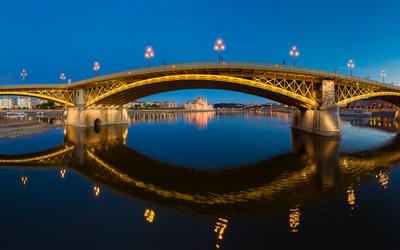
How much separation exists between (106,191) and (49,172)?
8.07 m

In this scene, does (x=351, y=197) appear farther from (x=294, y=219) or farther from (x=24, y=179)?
(x=24, y=179)

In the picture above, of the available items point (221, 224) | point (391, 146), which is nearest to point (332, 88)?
point (391, 146)

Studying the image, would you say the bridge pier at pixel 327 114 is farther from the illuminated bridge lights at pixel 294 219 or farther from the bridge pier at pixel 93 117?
the bridge pier at pixel 93 117

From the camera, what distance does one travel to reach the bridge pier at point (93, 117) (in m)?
54.8

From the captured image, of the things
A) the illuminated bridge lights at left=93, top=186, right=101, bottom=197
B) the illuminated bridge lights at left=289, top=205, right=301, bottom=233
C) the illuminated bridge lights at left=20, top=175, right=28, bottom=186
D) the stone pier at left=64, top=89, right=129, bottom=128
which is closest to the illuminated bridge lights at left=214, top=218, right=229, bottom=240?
the illuminated bridge lights at left=289, top=205, right=301, bottom=233

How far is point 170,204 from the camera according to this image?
41.9 ft

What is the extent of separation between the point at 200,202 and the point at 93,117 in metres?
50.9

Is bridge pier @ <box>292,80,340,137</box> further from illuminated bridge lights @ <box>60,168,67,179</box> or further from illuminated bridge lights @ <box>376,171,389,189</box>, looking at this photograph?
illuminated bridge lights @ <box>60,168,67,179</box>

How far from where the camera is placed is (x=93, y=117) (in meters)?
57.0

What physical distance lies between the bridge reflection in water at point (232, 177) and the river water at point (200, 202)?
0.07 meters

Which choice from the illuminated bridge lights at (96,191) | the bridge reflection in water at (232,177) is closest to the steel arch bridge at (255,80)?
the bridge reflection in water at (232,177)

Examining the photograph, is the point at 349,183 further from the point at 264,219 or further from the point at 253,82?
the point at 253,82

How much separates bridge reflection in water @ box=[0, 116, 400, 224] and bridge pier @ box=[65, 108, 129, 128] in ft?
90.3

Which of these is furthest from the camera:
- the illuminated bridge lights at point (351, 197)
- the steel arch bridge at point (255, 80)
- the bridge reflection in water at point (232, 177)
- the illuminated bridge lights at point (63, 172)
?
the steel arch bridge at point (255, 80)
